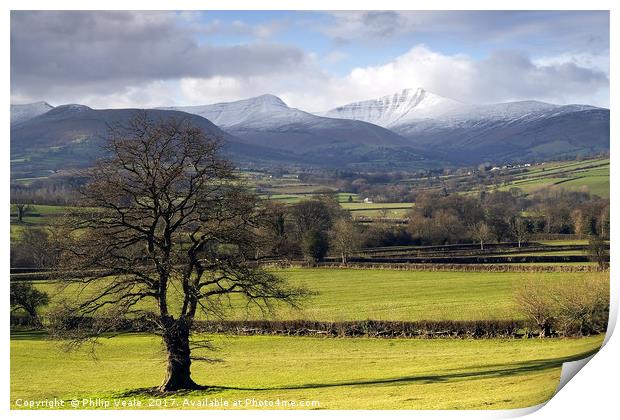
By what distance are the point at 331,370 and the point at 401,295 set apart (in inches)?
314

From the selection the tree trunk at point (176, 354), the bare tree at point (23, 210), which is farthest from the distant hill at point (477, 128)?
the tree trunk at point (176, 354)

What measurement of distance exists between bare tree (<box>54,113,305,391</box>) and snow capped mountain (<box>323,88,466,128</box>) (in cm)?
3243

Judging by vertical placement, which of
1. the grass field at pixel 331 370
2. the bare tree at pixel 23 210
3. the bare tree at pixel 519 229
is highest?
the bare tree at pixel 23 210

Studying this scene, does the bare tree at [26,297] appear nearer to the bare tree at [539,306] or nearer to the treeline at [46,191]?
the treeline at [46,191]

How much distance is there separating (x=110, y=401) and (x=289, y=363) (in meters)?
4.11

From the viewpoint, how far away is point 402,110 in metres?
71.2

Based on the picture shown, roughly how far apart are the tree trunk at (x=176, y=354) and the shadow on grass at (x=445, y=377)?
171mm

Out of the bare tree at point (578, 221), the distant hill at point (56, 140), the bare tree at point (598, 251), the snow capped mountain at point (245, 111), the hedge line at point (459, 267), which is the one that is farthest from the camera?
the hedge line at point (459, 267)

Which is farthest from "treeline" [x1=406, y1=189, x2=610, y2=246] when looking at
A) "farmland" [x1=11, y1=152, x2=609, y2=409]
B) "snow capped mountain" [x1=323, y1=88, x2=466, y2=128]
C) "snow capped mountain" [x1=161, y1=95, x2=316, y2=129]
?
"snow capped mountain" [x1=323, y1=88, x2=466, y2=128]

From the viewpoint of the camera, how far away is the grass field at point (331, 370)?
1271 centimetres

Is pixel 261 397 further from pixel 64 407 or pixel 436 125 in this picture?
pixel 436 125

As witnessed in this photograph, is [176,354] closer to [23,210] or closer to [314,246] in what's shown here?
[314,246]

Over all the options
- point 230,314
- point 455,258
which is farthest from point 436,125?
point 230,314

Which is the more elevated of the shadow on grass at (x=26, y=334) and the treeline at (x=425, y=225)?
the treeline at (x=425, y=225)
